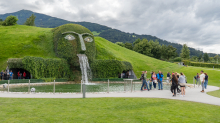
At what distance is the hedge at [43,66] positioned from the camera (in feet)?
87.7

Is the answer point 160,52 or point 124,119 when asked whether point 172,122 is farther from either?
point 160,52

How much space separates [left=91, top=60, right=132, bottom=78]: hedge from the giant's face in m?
1.61

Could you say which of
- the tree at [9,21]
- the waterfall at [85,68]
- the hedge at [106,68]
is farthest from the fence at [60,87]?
the tree at [9,21]

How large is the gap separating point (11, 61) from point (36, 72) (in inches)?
165

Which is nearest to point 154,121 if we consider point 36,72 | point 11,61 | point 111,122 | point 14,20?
point 111,122

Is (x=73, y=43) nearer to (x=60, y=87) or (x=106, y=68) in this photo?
(x=106, y=68)

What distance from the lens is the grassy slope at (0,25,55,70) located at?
31.3 meters

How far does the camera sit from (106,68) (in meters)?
32.4

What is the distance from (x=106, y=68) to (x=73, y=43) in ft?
24.9

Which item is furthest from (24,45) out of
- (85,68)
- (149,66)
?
(149,66)

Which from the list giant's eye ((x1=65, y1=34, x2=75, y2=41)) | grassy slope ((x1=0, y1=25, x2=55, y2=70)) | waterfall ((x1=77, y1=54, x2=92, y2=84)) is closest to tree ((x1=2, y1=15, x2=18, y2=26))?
grassy slope ((x1=0, y1=25, x2=55, y2=70))

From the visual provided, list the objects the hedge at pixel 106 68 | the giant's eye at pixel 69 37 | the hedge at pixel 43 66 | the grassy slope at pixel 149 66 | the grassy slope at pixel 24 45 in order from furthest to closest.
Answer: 1. the grassy slope at pixel 149 66
2. the hedge at pixel 106 68
3. the giant's eye at pixel 69 37
4. the grassy slope at pixel 24 45
5. the hedge at pixel 43 66

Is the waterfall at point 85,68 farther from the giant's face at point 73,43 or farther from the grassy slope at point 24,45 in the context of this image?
the grassy slope at point 24,45

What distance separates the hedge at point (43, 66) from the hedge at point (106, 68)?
15.2 feet
